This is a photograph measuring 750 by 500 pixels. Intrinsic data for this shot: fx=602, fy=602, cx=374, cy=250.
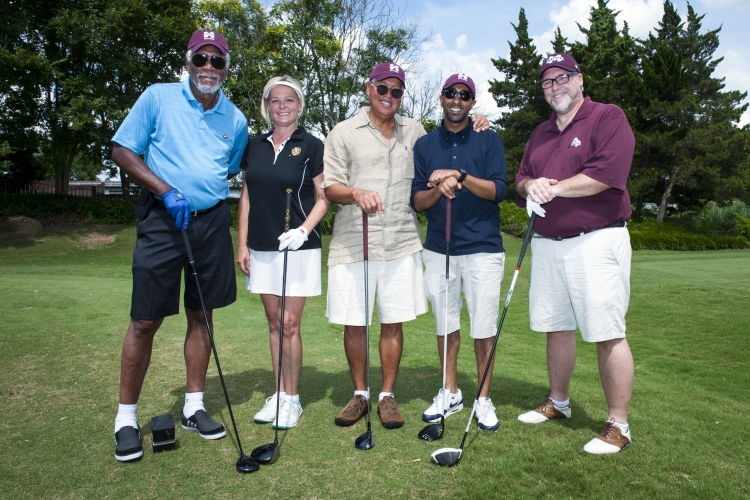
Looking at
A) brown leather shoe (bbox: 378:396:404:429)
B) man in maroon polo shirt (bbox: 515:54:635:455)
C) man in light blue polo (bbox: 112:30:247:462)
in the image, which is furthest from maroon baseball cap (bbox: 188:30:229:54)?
brown leather shoe (bbox: 378:396:404:429)

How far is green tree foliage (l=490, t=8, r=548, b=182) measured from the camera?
119ft

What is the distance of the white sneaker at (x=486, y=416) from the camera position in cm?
379

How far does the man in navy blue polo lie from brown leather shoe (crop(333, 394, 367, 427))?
44cm

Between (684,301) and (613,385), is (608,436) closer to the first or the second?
(613,385)

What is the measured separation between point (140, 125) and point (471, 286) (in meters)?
2.34

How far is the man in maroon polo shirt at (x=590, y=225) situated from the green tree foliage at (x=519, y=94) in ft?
107

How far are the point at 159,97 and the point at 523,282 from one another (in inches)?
373

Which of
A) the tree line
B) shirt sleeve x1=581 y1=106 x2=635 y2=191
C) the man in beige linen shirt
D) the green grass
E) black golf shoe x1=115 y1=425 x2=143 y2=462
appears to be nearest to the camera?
the green grass

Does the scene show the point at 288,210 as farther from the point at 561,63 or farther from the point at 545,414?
the point at 545,414

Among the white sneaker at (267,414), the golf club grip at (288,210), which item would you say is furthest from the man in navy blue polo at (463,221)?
the white sneaker at (267,414)

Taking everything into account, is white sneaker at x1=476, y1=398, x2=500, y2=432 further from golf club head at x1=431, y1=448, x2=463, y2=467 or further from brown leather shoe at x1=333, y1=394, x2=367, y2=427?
brown leather shoe at x1=333, y1=394, x2=367, y2=427

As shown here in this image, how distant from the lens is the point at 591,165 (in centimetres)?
352

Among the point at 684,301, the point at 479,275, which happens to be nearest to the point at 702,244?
the point at 684,301

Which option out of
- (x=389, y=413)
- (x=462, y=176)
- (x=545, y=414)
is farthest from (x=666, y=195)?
(x=389, y=413)
